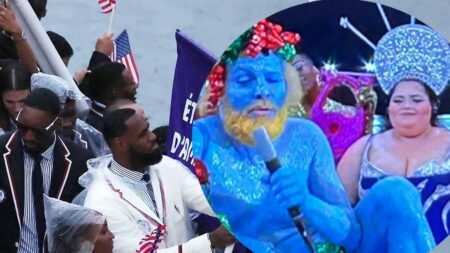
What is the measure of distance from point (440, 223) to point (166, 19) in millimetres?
5260

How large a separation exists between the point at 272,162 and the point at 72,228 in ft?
2.88

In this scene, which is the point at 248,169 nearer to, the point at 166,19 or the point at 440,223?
the point at 440,223

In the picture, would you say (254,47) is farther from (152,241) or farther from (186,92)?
(186,92)

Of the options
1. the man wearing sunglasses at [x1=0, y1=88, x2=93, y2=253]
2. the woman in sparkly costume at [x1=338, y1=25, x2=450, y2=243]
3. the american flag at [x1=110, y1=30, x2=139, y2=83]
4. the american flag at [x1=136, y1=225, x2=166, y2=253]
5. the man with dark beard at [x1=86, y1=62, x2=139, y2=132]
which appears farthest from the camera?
the american flag at [x1=110, y1=30, x2=139, y2=83]

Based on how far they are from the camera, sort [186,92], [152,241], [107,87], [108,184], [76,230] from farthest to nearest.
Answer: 1. [107,87]
2. [186,92]
3. [108,184]
4. [152,241]
5. [76,230]

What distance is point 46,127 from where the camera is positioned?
20.0ft

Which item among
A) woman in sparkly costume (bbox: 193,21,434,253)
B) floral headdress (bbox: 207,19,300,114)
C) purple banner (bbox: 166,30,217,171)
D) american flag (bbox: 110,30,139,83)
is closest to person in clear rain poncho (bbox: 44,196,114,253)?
woman in sparkly costume (bbox: 193,21,434,253)

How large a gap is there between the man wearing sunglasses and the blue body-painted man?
58.9 inches

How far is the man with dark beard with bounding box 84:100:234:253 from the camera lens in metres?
5.80

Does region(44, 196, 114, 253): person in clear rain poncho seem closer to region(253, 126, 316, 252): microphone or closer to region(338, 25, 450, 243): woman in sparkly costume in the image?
region(253, 126, 316, 252): microphone

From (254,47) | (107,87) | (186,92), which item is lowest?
(107,87)

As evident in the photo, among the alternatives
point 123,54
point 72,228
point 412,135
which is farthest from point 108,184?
point 123,54

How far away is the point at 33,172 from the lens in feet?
19.9

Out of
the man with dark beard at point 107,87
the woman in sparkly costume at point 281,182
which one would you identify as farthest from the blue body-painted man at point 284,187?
the man with dark beard at point 107,87
